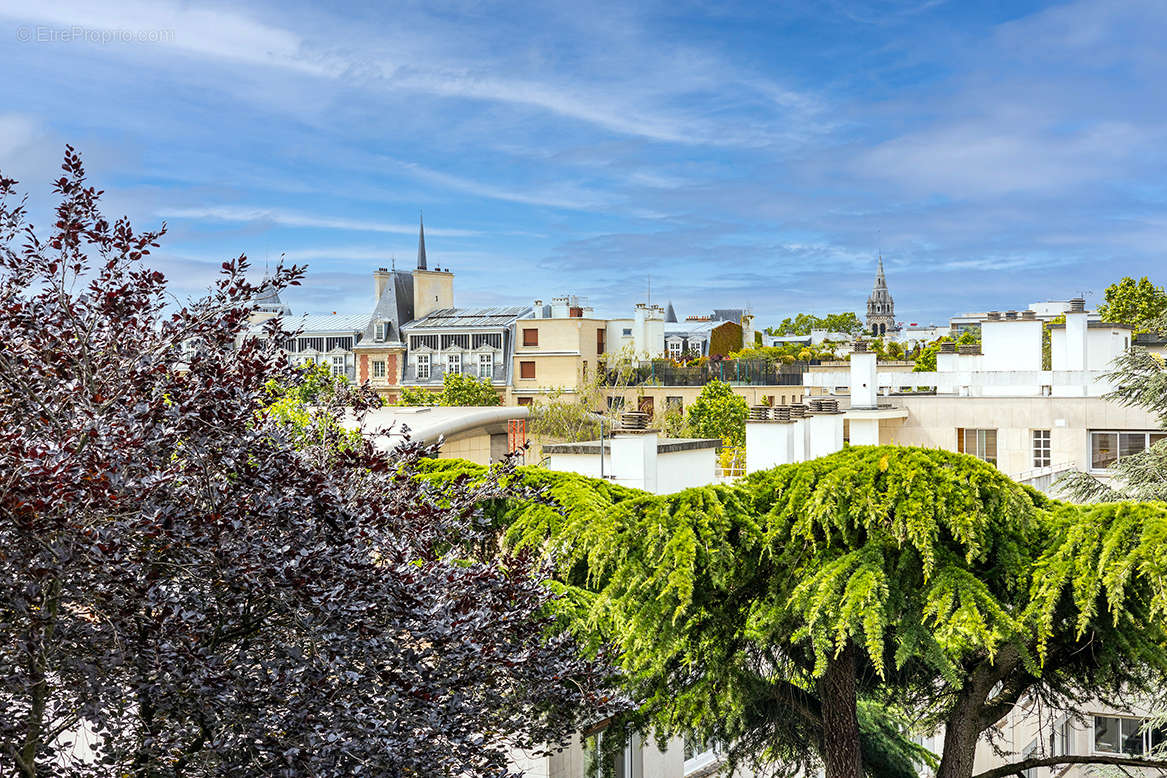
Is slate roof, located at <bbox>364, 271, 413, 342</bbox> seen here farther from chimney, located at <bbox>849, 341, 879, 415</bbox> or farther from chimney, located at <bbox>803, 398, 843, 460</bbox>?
chimney, located at <bbox>803, 398, 843, 460</bbox>

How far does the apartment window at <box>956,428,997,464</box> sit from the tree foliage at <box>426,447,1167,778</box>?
50.3 ft

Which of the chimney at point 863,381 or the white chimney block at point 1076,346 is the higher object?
the white chimney block at point 1076,346

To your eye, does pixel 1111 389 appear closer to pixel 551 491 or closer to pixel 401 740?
pixel 551 491

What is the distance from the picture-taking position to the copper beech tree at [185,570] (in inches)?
186

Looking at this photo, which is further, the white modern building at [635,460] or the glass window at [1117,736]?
the glass window at [1117,736]

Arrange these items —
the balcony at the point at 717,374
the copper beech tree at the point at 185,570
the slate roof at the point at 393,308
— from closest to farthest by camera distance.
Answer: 1. the copper beech tree at the point at 185,570
2. the balcony at the point at 717,374
3. the slate roof at the point at 393,308

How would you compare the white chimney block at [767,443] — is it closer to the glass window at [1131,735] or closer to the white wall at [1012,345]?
the white wall at [1012,345]

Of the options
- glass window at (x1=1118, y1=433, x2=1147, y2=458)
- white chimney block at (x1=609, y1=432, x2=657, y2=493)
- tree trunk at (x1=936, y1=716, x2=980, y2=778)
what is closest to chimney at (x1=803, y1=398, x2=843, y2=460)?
white chimney block at (x1=609, y1=432, x2=657, y2=493)

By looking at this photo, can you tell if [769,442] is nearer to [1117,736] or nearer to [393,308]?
[1117,736]

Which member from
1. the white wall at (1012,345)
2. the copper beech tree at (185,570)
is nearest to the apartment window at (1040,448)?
the white wall at (1012,345)

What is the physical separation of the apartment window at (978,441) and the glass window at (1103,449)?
2.21 m

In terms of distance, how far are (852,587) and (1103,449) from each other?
18185 mm

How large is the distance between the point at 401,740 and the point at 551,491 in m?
6.05

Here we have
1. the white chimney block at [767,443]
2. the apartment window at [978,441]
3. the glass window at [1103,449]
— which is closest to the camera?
the white chimney block at [767,443]
